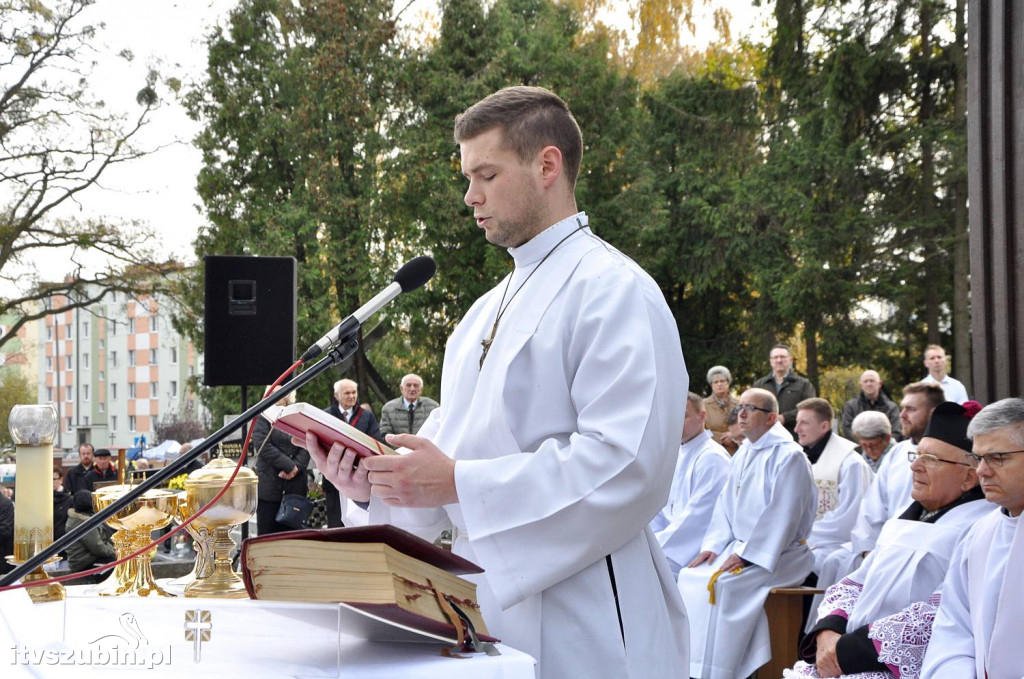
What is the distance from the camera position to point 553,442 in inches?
68.4

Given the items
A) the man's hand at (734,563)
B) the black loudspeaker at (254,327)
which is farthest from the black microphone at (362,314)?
the man's hand at (734,563)

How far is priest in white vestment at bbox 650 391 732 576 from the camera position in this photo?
6.95 meters

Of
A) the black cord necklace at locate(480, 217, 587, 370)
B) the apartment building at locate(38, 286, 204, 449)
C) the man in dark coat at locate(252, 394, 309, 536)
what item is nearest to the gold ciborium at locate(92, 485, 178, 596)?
the black cord necklace at locate(480, 217, 587, 370)

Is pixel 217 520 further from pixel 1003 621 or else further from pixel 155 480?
pixel 1003 621

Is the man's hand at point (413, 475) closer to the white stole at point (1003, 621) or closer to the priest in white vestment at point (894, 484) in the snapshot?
the white stole at point (1003, 621)

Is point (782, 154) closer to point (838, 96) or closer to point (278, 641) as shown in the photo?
point (838, 96)

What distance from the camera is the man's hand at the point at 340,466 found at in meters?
1.75

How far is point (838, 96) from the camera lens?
19.0 m

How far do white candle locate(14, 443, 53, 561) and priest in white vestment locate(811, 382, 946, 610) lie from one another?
4.39m

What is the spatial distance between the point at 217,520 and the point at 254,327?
7.52ft

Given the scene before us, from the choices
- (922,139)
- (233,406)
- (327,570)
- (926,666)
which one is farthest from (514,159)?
(233,406)
